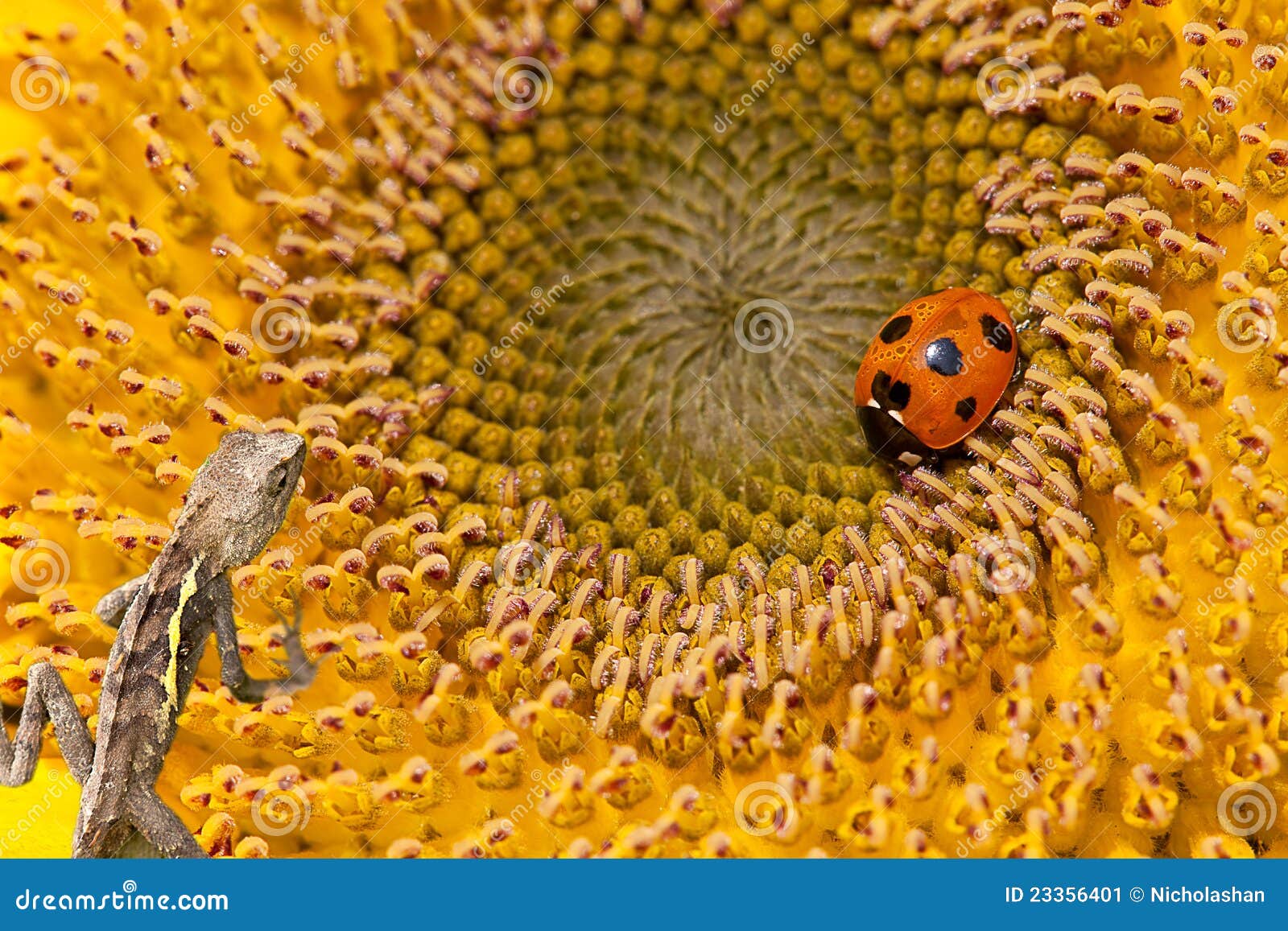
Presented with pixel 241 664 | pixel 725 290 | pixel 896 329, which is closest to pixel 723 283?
pixel 725 290

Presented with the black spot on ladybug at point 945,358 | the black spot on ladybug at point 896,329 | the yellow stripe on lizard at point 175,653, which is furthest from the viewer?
the black spot on ladybug at point 896,329

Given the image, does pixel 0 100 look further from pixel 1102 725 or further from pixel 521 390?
pixel 1102 725

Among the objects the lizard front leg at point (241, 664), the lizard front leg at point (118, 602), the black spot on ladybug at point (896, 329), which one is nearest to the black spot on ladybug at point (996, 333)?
the black spot on ladybug at point (896, 329)

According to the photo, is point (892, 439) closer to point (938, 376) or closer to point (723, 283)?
point (938, 376)

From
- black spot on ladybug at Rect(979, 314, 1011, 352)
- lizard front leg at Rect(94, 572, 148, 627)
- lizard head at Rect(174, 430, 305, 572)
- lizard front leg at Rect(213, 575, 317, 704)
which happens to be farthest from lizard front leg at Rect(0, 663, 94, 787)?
black spot on ladybug at Rect(979, 314, 1011, 352)

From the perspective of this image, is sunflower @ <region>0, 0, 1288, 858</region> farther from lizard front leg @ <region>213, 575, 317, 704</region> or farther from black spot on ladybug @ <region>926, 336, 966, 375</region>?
black spot on ladybug @ <region>926, 336, 966, 375</region>

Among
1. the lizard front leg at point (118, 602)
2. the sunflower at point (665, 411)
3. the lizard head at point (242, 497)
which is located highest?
the sunflower at point (665, 411)

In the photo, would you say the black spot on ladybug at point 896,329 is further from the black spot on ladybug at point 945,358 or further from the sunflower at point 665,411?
the sunflower at point 665,411
